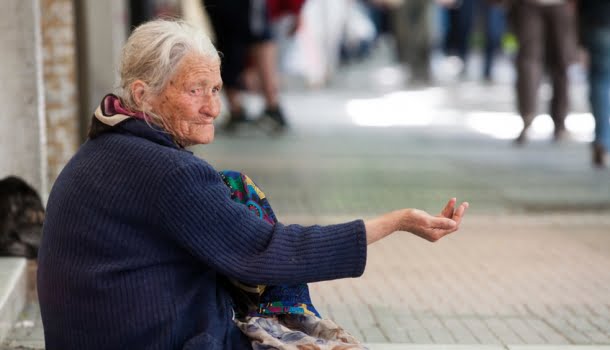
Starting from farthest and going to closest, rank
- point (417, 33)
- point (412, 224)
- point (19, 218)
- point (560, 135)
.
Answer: point (417, 33), point (560, 135), point (19, 218), point (412, 224)

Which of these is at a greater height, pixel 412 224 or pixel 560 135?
pixel 412 224

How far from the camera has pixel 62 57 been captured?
21.0ft

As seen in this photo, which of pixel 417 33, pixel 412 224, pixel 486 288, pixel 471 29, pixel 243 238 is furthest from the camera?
pixel 471 29

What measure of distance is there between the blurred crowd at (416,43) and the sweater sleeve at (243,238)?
20.2 feet

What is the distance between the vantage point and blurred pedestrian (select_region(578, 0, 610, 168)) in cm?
858

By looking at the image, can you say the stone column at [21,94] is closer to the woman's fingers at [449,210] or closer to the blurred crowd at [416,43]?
the woman's fingers at [449,210]

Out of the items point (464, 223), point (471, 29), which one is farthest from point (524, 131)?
point (471, 29)

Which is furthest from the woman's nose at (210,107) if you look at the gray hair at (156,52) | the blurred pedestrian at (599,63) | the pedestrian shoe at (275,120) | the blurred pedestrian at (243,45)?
the pedestrian shoe at (275,120)

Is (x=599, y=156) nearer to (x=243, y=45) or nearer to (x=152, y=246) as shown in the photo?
(x=243, y=45)

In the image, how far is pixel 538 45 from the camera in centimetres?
1023

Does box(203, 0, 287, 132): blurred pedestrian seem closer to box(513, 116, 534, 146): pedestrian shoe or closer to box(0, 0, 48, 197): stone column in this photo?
box(513, 116, 534, 146): pedestrian shoe

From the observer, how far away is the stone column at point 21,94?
15.5 feet

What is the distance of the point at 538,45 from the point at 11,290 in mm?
7056

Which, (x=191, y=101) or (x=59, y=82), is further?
(x=59, y=82)
